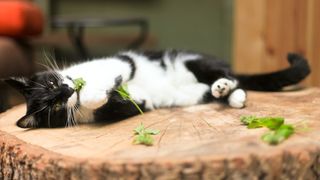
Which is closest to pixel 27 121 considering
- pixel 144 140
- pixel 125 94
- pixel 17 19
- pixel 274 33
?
pixel 125 94

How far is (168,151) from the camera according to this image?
0.88 m

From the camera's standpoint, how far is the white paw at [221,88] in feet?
4.64

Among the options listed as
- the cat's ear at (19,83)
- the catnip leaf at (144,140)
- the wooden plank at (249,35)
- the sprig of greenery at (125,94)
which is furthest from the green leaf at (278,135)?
the wooden plank at (249,35)

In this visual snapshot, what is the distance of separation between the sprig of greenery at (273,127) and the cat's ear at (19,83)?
2.14ft

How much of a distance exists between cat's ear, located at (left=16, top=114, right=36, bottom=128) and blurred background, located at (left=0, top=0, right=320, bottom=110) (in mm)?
913

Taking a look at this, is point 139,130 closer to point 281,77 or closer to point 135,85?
point 135,85

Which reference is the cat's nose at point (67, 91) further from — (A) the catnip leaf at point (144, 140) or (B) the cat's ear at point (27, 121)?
(A) the catnip leaf at point (144, 140)

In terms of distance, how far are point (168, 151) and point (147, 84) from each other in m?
0.67

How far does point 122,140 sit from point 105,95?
22cm

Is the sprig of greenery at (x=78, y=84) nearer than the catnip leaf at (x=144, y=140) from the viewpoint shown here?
No

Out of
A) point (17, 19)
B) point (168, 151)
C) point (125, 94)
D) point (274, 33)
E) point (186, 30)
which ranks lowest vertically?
point (168, 151)

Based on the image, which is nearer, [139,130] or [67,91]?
[139,130]

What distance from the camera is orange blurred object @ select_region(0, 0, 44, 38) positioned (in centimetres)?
219

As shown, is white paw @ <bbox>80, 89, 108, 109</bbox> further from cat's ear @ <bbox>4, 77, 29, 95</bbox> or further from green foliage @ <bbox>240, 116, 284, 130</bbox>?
green foliage @ <bbox>240, 116, 284, 130</bbox>
